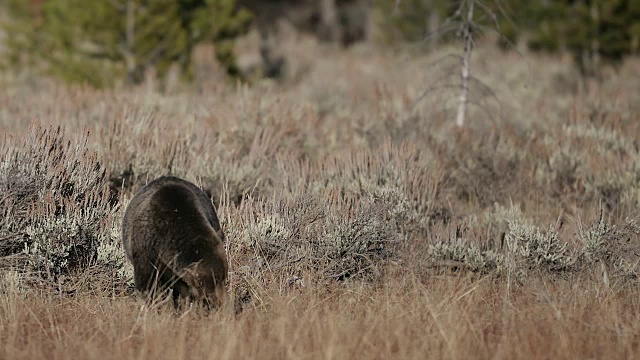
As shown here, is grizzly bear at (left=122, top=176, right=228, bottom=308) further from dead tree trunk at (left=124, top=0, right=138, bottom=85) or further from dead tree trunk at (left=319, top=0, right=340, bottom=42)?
dead tree trunk at (left=319, top=0, right=340, bottom=42)

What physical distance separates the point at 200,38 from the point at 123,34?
4.72 ft

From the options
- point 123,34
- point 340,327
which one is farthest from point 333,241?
point 123,34

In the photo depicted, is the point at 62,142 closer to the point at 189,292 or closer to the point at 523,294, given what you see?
the point at 189,292

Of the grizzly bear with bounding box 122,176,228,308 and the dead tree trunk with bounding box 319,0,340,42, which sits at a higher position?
the grizzly bear with bounding box 122,176,228,308

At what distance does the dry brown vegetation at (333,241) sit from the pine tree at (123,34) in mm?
4072

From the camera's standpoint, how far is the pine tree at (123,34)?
1282 centimetres

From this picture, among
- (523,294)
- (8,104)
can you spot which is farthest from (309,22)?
(523,294)

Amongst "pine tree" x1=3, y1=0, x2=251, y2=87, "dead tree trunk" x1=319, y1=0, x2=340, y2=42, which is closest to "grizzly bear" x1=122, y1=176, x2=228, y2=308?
"pine tree" x1=3, y1=0, x2=251, y2=87

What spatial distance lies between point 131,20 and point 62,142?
724 centimetres

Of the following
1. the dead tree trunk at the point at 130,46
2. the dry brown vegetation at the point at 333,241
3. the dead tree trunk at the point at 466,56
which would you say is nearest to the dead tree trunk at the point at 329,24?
the dead tree trunk at the point at 130,46

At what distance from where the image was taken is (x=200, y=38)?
46.3 ft

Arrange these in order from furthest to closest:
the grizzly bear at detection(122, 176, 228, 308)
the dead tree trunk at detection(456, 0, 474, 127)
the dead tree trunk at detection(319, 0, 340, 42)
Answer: the dead tree trunk at detection(319, 0, 340, 42)
the dead tree trunk at detection(456, 0, 474, 127)
the grizzly bear at detection(122, 176, 228, 308)

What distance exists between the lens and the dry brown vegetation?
4199mm

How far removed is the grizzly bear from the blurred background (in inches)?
173
